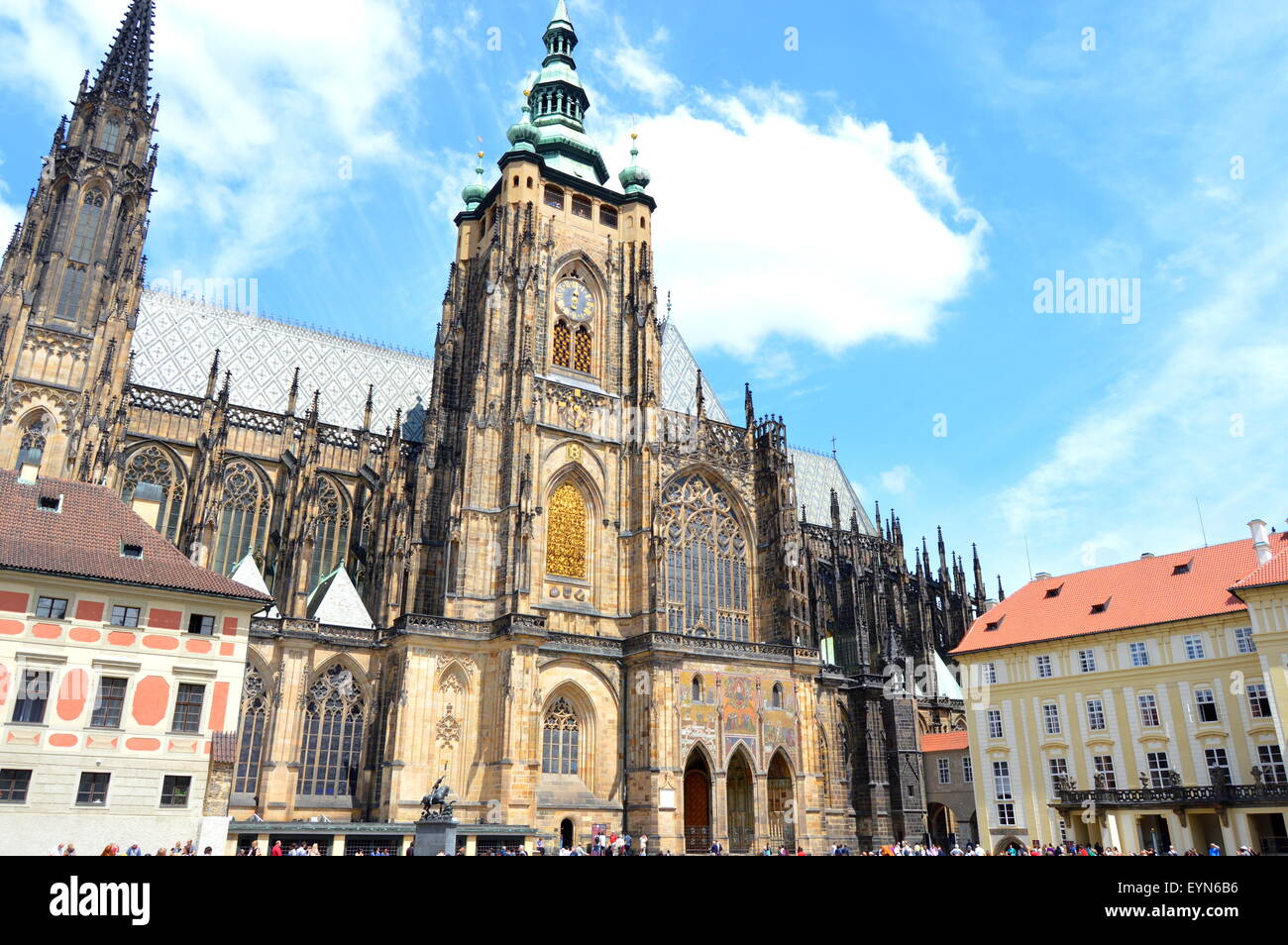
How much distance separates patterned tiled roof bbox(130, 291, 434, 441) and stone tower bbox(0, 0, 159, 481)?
3535 millimetres

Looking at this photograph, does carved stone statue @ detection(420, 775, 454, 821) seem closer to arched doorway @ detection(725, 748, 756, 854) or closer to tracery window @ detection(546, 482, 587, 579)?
tracery window @ detection(546, 482, 587, 579)

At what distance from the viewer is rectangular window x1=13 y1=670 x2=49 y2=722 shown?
2236 centimetres

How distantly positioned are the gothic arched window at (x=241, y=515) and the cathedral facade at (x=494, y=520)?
124mm

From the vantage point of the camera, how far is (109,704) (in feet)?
77.2

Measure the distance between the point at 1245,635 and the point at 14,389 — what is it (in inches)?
1801

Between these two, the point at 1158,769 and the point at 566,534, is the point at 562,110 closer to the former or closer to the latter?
the point at 566,534

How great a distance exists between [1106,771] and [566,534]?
22752 millimetres

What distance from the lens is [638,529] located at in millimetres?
38906

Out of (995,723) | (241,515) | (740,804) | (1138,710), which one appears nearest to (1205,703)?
(1138,710)

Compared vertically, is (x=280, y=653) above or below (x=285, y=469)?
below

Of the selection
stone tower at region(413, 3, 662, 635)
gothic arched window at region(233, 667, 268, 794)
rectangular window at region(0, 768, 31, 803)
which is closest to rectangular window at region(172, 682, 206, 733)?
rectangular window at region(0, 768, 31, 803)
